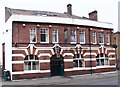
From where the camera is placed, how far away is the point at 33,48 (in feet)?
88.4

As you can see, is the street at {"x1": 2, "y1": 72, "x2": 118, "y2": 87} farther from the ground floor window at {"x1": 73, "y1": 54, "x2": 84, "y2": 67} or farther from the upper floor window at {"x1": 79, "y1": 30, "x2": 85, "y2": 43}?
the upper floor window at {"x1": 79, "y1": 30, "x2": 85, "y2": 43}

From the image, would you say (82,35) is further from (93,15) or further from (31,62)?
(31,62)

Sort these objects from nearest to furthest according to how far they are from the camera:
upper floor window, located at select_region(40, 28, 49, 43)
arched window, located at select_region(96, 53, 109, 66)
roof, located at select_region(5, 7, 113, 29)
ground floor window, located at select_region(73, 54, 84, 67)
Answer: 1. roof, located at select_region(5, 7, 113, 29)
2. upper floor window, located at select_region(40, 28, 49, 43)
3. ground floor window, located at select_region(73, 54, 84, 67)
4. arched window, located at select_region(96, 53, 109, 66)

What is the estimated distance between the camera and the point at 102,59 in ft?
107

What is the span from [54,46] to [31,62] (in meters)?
3.58

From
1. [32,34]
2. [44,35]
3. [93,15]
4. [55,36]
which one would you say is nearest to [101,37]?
[93,15]

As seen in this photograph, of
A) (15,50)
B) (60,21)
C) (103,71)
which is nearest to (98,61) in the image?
(103,71)

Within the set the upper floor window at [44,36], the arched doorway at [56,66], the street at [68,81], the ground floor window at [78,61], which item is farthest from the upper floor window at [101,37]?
the upper floor window at [44,36]

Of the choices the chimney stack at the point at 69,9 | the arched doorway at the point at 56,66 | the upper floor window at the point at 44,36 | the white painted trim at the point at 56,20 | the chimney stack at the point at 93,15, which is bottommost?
the arched doorway at the point at 56,66

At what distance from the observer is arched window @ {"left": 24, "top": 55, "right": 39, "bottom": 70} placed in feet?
87.1

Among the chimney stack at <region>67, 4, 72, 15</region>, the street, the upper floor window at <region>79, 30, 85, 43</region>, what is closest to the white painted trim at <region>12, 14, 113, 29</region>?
the upper floor window at <region>79, 30, 85, 43</region>

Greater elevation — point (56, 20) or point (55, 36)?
point (56, 20)

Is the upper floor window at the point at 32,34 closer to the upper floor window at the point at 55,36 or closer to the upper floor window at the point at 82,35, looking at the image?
the upper floor window at the point at 55,36

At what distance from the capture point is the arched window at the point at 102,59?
105 feet
